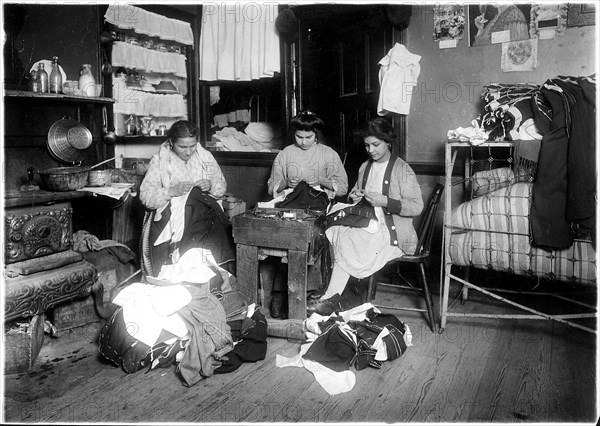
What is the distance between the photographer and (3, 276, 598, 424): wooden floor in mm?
2572

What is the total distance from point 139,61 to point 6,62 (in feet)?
4.08

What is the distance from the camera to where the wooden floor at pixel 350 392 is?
8.44ft

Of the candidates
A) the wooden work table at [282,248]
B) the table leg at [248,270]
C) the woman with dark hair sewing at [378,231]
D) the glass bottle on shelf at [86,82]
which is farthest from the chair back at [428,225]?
the glass bottle on shelf at [86,82]

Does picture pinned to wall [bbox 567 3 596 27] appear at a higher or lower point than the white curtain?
lower

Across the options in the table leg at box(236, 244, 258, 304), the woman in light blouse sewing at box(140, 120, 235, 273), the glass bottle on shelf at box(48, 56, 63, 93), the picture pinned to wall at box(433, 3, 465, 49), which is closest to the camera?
the table leg at box(236, 244, 258, 304)

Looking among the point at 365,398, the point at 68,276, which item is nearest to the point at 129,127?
the point at 68,276

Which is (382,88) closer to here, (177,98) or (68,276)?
(177,98)

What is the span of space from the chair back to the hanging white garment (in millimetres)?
932

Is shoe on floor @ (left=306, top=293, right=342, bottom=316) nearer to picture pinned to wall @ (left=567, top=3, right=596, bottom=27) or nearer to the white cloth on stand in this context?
picture pinned to wall @ (left=567, top=3, right=596, bottom=27)

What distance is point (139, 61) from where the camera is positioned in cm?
510

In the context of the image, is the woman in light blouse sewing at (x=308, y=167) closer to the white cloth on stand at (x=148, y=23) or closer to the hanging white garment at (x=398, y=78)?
the hanging white garment at (x=398, y=78)

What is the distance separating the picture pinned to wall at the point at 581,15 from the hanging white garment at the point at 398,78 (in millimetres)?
1126

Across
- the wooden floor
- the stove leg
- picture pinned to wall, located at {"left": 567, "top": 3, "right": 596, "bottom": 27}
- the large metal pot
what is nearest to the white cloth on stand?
the large metal pot

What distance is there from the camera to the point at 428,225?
379 centimetres
